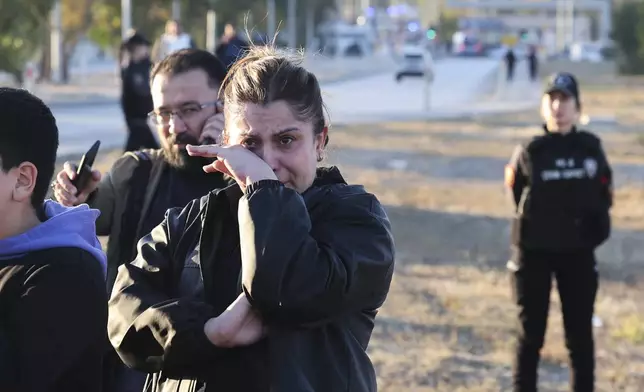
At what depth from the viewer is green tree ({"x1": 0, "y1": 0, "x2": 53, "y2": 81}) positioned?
2862cm

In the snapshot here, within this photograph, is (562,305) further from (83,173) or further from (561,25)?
(561,25)

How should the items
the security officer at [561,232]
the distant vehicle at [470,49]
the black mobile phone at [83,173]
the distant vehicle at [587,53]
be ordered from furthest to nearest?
the distant vehicle at [470,49] < the distant vehicle at [587,53] < the security officer at [561,232] < the black mobile phone at [83,173]

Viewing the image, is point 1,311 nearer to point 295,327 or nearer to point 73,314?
point 73,314

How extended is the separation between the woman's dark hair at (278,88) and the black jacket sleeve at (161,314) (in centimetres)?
30

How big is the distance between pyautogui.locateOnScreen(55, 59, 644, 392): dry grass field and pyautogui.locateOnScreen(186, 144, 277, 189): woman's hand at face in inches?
28.3

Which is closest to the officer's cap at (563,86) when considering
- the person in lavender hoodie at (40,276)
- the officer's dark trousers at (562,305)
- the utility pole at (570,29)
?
the officer's dark trousers at (562,305)

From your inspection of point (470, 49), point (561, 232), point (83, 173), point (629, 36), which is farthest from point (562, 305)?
point (470, 49)

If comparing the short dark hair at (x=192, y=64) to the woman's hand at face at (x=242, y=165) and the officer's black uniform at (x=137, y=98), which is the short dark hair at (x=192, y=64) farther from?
the officer's black uniform at (x=137, y=98)

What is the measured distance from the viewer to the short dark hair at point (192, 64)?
4289 mm

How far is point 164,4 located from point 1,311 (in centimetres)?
4978

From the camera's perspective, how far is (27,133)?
8.81 feet

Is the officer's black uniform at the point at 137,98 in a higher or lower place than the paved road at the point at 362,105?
higher

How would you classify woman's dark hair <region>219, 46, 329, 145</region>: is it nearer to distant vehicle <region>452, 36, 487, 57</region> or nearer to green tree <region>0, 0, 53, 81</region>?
green tree <region>0, 0, 53, 81</region>

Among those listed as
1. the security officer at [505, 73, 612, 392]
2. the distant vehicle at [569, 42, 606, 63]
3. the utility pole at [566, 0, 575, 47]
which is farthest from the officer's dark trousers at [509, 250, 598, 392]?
the utility pole at [566, 0, 575, 47]
